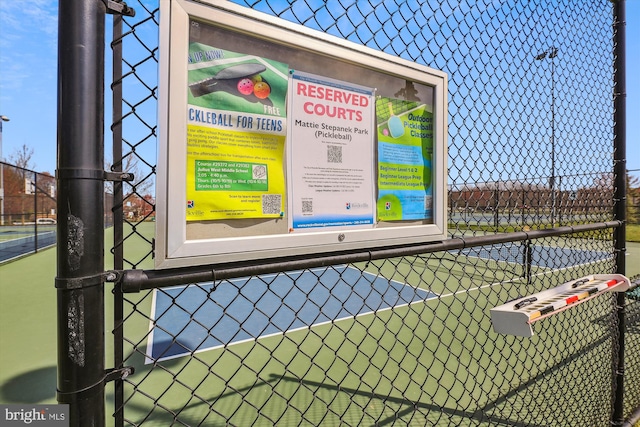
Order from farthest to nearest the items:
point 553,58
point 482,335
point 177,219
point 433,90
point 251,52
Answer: point 482,335, point 553,58, point 433,90, point 251,52, point 177,219

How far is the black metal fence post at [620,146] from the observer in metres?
2.52

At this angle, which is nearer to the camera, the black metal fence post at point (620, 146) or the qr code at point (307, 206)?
the qr code at point (307, 206)

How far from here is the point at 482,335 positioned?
4.72 m

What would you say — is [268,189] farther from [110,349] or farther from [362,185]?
[110,349]

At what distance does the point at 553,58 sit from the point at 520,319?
186 centimetres

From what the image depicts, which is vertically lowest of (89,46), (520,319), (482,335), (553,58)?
(482,335)

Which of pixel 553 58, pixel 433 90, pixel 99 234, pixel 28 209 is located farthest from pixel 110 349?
pixel 28 209

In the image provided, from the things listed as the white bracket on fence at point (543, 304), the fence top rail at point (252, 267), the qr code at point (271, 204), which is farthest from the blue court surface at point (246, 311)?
the qr code at point (271, 204)

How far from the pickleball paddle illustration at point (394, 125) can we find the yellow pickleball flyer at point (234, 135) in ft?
1.53

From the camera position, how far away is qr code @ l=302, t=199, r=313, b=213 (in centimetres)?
118

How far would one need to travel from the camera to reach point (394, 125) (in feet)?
4.64

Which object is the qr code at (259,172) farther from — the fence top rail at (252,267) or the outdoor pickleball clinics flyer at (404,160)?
the outdoor pickleball clinics flyer at (404,160)

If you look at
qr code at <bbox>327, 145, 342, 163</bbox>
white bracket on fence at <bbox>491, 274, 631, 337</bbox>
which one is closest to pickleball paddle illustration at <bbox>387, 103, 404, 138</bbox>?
qr code at <bbox>327, 145, 342, 163</bbox>

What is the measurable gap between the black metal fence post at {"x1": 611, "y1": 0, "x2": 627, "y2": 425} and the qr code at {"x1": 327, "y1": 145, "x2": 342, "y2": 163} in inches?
94.6
